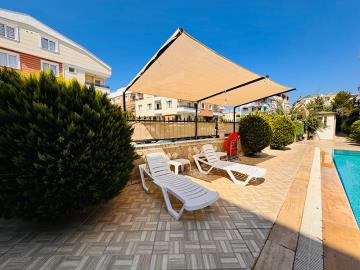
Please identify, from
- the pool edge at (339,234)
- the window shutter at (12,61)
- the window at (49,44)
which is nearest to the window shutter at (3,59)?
the window shutter at (12,61)

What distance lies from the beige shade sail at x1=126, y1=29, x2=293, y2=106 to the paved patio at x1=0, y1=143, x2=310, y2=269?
12.4ft

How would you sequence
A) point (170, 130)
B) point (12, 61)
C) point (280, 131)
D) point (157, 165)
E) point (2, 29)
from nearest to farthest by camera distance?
point (157, 165) → point (170, 130) → point (280, 131) → point (2, 29) → point (12, 61)

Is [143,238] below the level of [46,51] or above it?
below

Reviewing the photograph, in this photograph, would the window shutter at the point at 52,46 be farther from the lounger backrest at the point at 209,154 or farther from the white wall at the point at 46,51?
the lounger backrest at the point at 209,154

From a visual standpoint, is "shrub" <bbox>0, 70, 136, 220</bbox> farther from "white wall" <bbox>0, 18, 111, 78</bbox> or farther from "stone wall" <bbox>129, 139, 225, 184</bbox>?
"white wall" <bbox>0, 18, 111, 78</bbox>

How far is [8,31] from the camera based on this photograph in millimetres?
16266

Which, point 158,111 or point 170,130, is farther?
point 158,111

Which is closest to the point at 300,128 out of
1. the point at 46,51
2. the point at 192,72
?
the point at 192,72

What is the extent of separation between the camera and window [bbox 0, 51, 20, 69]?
15922mm

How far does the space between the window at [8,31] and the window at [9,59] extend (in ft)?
5.32

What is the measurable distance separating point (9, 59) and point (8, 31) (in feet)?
8.91

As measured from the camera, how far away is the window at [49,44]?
18.8 m

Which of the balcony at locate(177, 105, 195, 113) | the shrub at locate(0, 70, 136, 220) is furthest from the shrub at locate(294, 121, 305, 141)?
the shrub at locate(0, 70, 136, 220)

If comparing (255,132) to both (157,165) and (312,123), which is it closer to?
(157,165)
